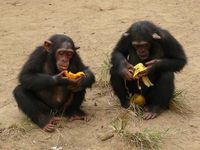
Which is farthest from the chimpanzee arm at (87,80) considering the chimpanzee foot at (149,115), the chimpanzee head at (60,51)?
the chimpanzee foot at (149,115)

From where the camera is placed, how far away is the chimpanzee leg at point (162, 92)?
21.6 feet

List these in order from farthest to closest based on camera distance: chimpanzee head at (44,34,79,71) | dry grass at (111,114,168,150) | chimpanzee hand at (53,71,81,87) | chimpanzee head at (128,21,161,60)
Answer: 1. chimpanzee head at (128,21,161,60)
2. chimpanzee head at (44,34,79,71)
3. chimpanzee hand at (53,71,81,87)
4. dry grass at (111,114,168,150)

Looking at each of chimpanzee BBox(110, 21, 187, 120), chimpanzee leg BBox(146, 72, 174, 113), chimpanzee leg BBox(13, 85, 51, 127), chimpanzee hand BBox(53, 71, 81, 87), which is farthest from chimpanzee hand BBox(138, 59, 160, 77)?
chimpanzee leg BBox(13, 85, 51, 127)

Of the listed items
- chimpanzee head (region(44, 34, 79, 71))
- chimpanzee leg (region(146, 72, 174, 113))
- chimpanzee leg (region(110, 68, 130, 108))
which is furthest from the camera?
chimpanzee leg (region(110, 68, 130, 108))

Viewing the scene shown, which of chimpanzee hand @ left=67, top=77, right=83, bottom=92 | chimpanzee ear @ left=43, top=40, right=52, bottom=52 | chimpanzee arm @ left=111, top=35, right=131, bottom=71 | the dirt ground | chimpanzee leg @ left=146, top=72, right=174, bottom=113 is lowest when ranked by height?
the dirt ground

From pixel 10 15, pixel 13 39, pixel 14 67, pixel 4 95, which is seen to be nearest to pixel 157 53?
pixel 4 95

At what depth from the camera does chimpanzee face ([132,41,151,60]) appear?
21.3 feet

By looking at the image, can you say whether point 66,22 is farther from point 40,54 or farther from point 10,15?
point 40,54

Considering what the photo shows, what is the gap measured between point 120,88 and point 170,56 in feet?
2.61

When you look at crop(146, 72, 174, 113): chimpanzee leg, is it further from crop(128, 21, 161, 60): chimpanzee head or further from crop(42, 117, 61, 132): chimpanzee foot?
crop(42, 117, 61, 132): chimpanzee foot

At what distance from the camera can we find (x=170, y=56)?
678cm

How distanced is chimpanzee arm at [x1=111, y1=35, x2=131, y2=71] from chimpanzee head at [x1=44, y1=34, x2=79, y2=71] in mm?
675

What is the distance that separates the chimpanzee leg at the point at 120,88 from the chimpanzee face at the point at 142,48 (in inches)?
16.4

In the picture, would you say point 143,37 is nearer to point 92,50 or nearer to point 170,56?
point 170,56
